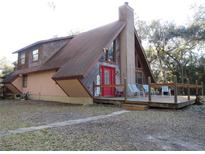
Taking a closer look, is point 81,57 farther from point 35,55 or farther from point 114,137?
point 114,137

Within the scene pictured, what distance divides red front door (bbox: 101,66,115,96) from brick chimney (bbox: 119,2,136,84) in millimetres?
932

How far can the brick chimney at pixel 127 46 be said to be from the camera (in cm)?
1365

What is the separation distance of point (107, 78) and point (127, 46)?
2.74m

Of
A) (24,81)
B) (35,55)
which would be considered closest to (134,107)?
(35,55)

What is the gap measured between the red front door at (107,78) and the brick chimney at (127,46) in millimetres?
932

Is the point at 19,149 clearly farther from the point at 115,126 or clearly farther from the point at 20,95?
the point at 20,95

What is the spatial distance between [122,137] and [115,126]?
3.68 ft

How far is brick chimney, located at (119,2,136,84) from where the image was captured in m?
13.6

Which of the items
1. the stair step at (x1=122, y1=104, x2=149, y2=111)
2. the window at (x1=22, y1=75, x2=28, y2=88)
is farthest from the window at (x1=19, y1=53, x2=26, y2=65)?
the stair step at (x1=122, y1=104, x2=149, y2=111)

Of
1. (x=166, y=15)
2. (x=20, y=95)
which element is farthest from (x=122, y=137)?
(x=166, y=15)

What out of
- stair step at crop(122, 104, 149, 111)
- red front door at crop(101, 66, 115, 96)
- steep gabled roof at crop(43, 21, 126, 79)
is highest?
steep gabled roof at crop(43, 21, 126, 79)

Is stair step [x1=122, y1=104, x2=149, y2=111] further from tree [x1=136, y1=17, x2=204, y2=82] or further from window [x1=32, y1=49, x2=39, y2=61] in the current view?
tree [x1=136, y1=17, x2=204, y2=82]

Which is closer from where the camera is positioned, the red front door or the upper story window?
the red front door

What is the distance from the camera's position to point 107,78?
1276cm
